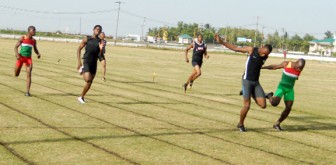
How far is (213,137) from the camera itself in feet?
30.5

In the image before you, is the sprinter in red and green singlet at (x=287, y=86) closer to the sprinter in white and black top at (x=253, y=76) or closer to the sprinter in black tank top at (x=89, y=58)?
the sprinter in white and black top at (x=253, y=76)

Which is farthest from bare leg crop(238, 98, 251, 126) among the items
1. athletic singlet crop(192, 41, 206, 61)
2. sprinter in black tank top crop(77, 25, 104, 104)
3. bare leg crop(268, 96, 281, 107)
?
athletic singlet crop(192, 41, 206, 61)

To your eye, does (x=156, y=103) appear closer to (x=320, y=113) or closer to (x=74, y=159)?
(x=320, y=113)

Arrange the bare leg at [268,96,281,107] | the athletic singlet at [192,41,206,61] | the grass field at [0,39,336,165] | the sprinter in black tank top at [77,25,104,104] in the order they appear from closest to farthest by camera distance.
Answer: the grass field at [0,39,336,165] → the bare leg at [268,96,281,107] → the sprinter in black tank top at [77,25,104,104] → the athletic singlet at [192,41,206,61]

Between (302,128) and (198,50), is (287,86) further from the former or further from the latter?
(198,50)

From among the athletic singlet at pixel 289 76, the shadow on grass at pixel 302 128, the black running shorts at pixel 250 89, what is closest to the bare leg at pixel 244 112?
the black running shorts at pixel 250 89

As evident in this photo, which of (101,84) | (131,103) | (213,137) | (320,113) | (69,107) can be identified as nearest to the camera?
(213,137)

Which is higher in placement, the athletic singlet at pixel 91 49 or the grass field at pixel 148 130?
the athletic singlet at pixel 91 49

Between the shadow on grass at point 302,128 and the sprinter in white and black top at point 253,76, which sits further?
the shadow on grass at point 302,128

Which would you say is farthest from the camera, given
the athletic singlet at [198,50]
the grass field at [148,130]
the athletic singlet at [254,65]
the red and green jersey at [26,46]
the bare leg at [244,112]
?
the athletic singlet at [198,50]

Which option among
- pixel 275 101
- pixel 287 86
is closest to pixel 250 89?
pixel 275 101

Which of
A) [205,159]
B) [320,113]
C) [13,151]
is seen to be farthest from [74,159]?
[320,113]

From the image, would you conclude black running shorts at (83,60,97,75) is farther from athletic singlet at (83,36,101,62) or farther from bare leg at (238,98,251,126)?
bare leg at (238,98,251,126)

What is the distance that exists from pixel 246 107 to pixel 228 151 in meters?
2.30
